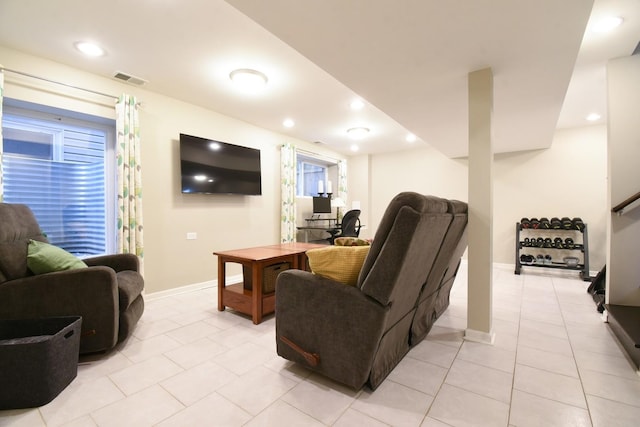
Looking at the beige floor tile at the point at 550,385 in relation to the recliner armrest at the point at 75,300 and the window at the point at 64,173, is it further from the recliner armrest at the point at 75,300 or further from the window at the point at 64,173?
the window at the point at 64,173

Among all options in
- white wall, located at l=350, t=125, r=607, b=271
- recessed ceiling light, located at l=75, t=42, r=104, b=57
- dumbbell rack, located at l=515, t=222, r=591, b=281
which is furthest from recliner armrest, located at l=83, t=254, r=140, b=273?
dumbbell rack, located at l=515, t=222, r=591, b=281

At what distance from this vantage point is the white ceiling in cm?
172

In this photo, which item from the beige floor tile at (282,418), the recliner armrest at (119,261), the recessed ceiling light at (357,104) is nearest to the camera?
the beige floor tile at (282,418)

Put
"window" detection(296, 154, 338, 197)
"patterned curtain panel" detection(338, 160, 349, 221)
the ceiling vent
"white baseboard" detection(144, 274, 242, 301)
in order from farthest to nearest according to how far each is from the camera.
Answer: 1. "patterned curtain panel" detection(338, 160, 349, 221)
2. "window" detection(296, 154, 338, 197)
3. "white baseboard" detection(144, 274, 242, 301)
4. the ceiling vent

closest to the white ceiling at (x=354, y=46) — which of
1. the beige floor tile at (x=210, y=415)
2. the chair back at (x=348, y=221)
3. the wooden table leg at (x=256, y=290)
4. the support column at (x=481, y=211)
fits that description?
the support column at (x=481, y=211)

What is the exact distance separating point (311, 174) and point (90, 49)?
4631 millimetres

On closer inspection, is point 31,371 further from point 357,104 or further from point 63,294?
point 357,104

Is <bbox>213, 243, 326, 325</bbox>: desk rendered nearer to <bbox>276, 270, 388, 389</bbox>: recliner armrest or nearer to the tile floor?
the tile floor

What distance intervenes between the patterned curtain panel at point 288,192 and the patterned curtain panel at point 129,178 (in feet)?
7.68

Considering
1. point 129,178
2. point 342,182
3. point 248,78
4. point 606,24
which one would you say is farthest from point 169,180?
point 606,24

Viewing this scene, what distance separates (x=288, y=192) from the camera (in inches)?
205

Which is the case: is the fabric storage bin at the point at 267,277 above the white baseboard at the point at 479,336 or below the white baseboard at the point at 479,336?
above

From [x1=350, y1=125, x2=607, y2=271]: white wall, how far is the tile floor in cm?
308

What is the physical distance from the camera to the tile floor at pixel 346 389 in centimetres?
145
